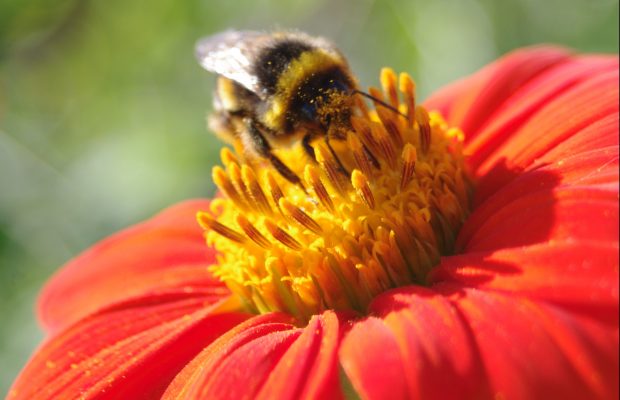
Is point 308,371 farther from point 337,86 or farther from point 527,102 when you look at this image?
point 527,102

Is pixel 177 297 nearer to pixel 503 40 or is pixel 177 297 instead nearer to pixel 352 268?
pixel 352 268

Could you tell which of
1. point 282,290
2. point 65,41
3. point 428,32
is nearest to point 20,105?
point 65,41

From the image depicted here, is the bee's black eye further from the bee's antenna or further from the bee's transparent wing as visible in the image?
the bee's transparent wing

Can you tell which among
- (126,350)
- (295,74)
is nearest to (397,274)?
(295,74)

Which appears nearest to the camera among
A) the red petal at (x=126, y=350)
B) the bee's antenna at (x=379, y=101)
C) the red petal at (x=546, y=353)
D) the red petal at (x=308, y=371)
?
the red petal at (x=546, y=353)

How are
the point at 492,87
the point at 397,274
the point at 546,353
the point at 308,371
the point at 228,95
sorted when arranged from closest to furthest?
the point at 546,353
the point at 308,371
the point at 397,274
the point at 228,95
the point at 492,87

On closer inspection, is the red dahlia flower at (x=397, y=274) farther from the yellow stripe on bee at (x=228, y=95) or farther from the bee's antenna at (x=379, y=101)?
the yellow stripe on bee at (x=228, y=95)

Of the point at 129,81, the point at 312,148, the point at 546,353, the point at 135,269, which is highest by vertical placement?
the point at 129,81

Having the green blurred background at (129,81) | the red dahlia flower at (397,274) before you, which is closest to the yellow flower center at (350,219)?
the red dahlia flower at (397,274)
